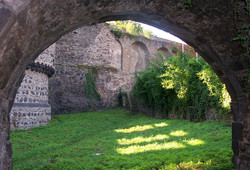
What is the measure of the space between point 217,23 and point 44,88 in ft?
33.1

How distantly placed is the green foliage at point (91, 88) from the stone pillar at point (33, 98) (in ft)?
17.4

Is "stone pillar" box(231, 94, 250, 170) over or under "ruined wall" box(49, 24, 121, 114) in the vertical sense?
under

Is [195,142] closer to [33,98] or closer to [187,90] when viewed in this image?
[187,90]

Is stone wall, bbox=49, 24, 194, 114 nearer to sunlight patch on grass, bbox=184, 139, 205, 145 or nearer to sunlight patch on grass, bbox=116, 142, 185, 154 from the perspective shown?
sunlight patch on grass, bbox=184, 139, 205, 145

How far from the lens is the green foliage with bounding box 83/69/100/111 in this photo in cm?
1769

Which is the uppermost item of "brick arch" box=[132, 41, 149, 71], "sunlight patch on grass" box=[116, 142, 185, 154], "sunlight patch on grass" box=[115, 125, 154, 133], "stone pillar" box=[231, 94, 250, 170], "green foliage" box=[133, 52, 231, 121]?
"brick arch" box=[132, 41, 149, 71]

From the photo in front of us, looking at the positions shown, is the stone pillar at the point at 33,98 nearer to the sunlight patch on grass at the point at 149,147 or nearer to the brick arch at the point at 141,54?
the sunlight patch on grass at the point at 149,147

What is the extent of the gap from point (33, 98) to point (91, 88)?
6.93m

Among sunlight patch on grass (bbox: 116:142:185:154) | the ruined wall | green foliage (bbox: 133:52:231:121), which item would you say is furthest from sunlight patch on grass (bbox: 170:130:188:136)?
the ruined wall

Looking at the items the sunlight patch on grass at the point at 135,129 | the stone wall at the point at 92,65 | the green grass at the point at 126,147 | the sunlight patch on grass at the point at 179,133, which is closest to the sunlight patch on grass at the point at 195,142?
the green grass at the point at 126,147

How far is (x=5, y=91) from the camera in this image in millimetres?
2672

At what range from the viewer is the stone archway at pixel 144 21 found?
2.39m

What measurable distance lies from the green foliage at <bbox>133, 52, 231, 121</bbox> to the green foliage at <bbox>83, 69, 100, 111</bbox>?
4.98 meters

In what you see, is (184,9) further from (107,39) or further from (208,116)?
(107,39)
